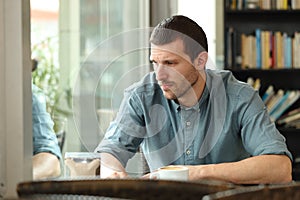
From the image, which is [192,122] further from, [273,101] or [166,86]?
[273,101]

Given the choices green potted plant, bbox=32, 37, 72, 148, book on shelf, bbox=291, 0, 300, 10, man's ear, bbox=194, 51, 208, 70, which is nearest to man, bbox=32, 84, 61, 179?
green potted plant, bbox=32, 37, 72, 148

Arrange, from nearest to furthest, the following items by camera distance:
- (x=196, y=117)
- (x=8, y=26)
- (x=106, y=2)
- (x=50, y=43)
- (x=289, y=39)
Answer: (x=8, y=26) → (x=196, y=117) → (x=50, y=43) → (x=106, y=2) → (x=289, y=39)

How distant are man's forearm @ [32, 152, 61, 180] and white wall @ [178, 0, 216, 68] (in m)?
1.87

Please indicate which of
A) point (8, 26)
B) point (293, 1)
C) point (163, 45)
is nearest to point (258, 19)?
point (293, 1)

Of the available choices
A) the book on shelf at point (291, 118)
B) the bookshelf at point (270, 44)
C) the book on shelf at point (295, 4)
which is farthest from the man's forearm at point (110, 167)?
the book on shelf at point (295, 4)

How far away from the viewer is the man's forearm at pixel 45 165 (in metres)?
1.71

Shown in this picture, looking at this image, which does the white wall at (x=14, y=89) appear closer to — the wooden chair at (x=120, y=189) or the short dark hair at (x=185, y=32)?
the short dark hair at (x=185, y=32)

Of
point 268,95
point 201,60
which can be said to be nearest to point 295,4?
point 268,95

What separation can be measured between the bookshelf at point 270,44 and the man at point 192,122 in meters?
2.06

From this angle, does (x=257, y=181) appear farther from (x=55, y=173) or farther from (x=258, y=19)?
(x=258, y=19)

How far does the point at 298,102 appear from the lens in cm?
427

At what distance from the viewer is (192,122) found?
1.99 meters

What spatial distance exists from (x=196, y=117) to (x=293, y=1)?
7.81 feet

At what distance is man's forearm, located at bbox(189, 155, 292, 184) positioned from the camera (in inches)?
71.0
